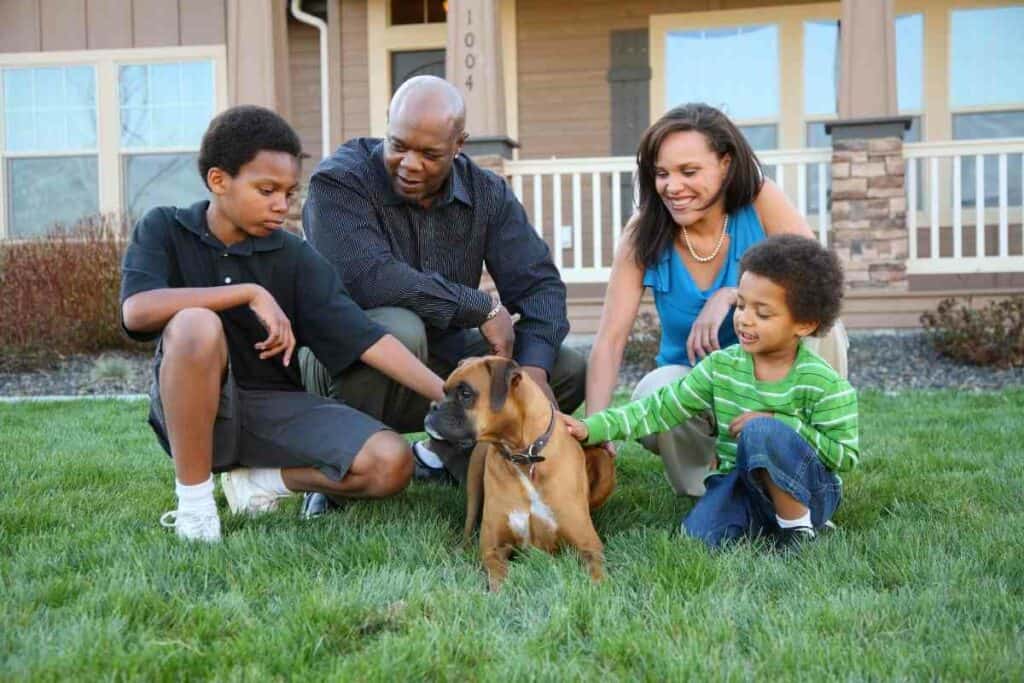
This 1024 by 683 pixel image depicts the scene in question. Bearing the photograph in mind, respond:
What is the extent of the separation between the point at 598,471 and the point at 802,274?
40.7 inches

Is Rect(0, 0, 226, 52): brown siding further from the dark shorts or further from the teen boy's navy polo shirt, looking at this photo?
the dark shorts

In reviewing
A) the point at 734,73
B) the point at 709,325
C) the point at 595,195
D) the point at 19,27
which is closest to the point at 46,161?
the point at 19,27

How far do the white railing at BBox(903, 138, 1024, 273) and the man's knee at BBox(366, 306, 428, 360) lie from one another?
695 centimetres

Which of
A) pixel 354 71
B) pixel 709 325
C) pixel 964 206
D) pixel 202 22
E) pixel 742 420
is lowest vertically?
pixel 742 420

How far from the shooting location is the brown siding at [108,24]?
1249 centimetres

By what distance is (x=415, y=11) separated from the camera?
12.6 metres

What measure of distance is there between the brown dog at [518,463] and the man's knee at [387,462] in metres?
0.40

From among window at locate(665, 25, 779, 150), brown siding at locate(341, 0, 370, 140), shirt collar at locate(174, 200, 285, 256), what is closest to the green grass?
shirt collar at locate(174, 200, 285, 256)

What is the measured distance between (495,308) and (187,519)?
144 cm

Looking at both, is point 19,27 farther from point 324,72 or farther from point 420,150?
point 420,150

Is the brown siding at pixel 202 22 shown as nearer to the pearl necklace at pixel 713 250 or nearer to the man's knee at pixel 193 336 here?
the pearl necklace at pixel 713 250

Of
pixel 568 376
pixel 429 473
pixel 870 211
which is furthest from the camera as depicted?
pixel 870 211

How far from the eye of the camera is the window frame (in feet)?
40.9

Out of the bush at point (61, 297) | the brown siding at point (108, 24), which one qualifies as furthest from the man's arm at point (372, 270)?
the brown siding at point (108, 24)
